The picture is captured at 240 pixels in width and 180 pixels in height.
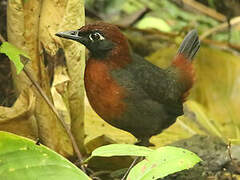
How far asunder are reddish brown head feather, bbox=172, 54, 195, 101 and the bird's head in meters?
0.71

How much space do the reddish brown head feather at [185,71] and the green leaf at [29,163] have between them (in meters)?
1.74

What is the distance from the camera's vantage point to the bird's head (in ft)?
12.7

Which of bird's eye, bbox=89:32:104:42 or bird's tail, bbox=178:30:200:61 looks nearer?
bird's eye, bbox=89:32:104:42

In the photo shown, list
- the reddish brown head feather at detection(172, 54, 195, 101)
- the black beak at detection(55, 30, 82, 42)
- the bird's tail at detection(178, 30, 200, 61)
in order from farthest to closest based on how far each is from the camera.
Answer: the bird's tail at detection(178, 30, 200, 61) < the reddish brown head feather at detection(172, 54, 195, 101) < the black beak at detection(55, 30, 82, 42)

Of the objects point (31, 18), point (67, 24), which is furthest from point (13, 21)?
point (67, 24)

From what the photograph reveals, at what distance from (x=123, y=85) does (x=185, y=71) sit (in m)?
0.83

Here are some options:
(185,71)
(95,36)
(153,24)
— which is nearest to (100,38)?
(95,36)

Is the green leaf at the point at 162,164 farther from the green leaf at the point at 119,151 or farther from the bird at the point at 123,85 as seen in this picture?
the bird at the point at 123,85

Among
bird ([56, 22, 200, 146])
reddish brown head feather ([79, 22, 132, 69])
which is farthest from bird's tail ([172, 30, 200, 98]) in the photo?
reddish brown head feather ([79, 22, 132, 69])

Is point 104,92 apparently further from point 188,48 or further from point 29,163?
point 188,48

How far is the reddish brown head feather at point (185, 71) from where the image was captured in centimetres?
460

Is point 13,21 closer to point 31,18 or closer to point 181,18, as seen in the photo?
point 31,18

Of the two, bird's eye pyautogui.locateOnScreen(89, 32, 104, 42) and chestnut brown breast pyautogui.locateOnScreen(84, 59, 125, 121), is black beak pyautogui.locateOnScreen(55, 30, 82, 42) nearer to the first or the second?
bird's eye pyautogui.locateOnScreen(89, 32, 104, 42)

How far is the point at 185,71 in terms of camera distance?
4633mm
